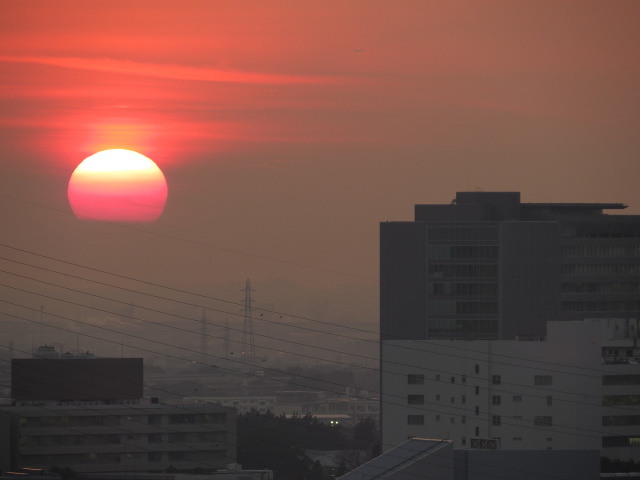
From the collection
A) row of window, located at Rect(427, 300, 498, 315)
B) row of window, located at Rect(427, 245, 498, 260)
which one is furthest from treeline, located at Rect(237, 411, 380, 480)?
row of window, located at Rect(427, 245, 498, 260)

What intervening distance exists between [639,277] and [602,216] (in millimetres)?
5845

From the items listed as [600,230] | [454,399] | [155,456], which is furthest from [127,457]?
[600,230]

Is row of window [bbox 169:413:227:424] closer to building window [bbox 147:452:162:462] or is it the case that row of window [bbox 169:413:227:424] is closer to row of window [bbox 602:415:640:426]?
building window [bbox 147:452:162:462]

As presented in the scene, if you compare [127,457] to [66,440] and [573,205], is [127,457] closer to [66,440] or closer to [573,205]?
[66,440]

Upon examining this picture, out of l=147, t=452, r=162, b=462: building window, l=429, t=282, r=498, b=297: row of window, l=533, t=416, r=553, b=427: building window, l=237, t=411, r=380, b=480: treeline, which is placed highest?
l=429, t=282, r=498, b=297: row of window

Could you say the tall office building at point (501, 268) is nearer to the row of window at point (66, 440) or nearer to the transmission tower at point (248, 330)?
the row of window at point (66, 440)

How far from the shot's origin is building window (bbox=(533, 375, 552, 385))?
212ft

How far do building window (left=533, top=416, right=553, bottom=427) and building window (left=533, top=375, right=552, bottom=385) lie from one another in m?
1.87

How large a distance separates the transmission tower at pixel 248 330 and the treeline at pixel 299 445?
50.2 feet

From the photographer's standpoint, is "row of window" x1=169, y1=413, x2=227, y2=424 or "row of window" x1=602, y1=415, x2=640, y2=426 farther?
"row of window" x1=169, y1=413, x2=227, y2=424

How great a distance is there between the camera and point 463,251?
92250mm

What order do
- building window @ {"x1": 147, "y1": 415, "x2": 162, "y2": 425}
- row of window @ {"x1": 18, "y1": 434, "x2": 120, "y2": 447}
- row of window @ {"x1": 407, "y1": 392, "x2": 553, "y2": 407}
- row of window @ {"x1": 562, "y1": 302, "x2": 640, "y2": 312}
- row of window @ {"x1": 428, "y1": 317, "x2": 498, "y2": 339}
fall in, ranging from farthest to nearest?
row of window @ {"x1": 562, "y1": 302, "x2": 640, "y2": 312}, row of window @ {"x1": 428, "y1": 317, "x2": 498, "y2": 339}, building window @ {"x1": 147, "y1": 415, "x2": 162, "y2": 425}, row of window @ {"x1": 18, "y1": 434, "x2": 120, "y2": 447}, row of window @ {"x1": 407, "y1": 392, "x2": 553, "y2": 407}

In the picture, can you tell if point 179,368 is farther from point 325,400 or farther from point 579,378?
point 579,378

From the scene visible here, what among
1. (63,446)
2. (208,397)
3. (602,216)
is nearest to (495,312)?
(602,216)
